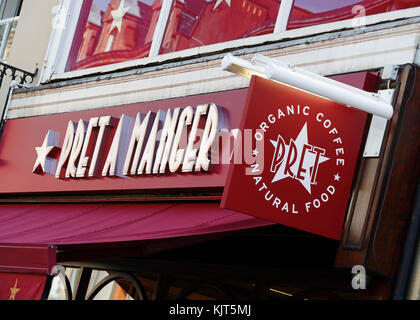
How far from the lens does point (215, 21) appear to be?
Answer: 869 centimetres

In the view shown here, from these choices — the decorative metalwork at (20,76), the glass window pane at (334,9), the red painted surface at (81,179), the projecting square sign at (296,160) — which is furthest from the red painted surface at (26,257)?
the decorative metalwork at (20,76)

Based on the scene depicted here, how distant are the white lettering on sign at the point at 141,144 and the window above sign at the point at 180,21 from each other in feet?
3.10

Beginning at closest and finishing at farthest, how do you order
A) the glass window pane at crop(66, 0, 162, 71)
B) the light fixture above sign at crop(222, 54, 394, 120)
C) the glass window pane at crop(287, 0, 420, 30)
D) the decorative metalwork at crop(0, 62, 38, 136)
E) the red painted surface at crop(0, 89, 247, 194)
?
the light fixture above sign at crop(222, 54, 394, 120)
the glass window pane at crop(287, 0, 420, 30)
the red painted surface at crop(0, 89, 247, 194)
the glass window pane at crop(66, 0, 162, 71)
the decorative metalwork at crop(0, 62, 38, 136)

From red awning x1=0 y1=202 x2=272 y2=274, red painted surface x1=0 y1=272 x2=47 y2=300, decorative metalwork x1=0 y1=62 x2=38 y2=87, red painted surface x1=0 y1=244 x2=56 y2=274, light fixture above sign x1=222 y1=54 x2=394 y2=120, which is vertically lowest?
red painted surface x1=0 y1=272 x2=47 y2=300

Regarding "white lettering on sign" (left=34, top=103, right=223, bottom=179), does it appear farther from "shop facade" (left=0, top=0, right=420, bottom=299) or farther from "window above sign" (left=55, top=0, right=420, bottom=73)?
"window above sign" (left=55, top=0, right=420, bottom=73)

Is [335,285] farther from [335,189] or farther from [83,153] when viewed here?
[83,153]

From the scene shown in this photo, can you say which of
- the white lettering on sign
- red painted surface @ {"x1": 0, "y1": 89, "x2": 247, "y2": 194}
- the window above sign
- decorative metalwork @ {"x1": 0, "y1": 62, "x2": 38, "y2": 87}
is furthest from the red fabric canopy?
decorative metalwork @ {"x1": 0, "y1": 62, "x2": 38, "y2": 87}

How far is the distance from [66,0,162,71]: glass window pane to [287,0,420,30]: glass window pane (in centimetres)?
214

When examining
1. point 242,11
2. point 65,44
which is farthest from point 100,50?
point 242,11

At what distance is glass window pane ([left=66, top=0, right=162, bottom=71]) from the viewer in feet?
31.7

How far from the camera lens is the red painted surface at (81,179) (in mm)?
7605

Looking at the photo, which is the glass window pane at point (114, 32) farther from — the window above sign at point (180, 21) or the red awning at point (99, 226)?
the red awning at point (99, 226)
